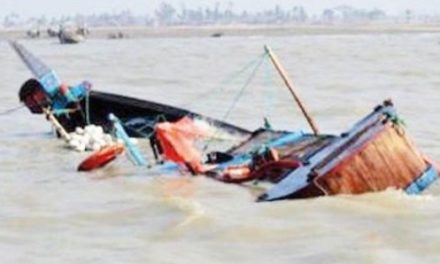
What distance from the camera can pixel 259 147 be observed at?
53.7 feet

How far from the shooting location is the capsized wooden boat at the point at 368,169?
12812mm

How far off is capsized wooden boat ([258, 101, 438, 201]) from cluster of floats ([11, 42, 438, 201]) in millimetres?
12

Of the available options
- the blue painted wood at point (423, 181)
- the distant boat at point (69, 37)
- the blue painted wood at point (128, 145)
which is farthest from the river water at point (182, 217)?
the distant boat at point (69, 37)

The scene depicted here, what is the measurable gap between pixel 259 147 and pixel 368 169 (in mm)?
3647

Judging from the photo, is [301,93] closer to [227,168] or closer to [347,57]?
[227,168]

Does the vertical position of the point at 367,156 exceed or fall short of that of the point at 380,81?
it exceeds it

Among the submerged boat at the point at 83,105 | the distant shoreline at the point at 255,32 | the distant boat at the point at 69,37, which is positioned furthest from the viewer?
the distant shoreline at the point at 255,32

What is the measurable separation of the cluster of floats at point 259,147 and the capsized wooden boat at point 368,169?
0.04ft

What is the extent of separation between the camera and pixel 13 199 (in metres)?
14.5

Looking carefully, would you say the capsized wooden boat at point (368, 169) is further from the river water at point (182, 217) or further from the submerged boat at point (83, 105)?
the submerged boat at point (83, 105)

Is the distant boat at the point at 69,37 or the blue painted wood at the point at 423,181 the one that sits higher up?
the blue painted wood at the point at 423,181

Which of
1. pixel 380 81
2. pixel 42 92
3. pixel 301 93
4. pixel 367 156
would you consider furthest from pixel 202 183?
pixel 380 81

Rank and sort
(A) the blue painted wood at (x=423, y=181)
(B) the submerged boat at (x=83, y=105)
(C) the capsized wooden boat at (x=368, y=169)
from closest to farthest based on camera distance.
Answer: (C) the capsized wooden boat at (x=368, y=169), (A) the blue painted wood at (x=423, y=181), (B) the submerged boat at (x=83, y=105)

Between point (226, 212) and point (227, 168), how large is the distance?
7.55ft
